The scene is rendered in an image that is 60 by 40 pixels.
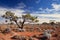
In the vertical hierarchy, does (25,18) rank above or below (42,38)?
above

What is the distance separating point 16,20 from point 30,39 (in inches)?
816

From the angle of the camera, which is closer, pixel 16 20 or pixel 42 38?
pixel 42 38

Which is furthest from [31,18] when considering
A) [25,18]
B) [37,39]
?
[37,39]

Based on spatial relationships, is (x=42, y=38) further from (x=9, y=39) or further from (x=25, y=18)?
(x=25, y=18)

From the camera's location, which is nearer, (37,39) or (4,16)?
(37,39)

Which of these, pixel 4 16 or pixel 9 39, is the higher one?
pixel 4 16

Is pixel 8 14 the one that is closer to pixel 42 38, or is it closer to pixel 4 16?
pixel 4 16

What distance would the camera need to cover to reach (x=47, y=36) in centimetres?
2717

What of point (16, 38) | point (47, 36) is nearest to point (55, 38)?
point (47, 36)

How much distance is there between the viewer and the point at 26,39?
26422 mm

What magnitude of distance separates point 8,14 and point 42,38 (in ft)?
72.0

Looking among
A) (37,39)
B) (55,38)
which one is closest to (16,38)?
(37,39)

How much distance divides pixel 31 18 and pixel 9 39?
2182cm

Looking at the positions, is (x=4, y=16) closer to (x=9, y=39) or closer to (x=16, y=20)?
(x=16, y=20)
